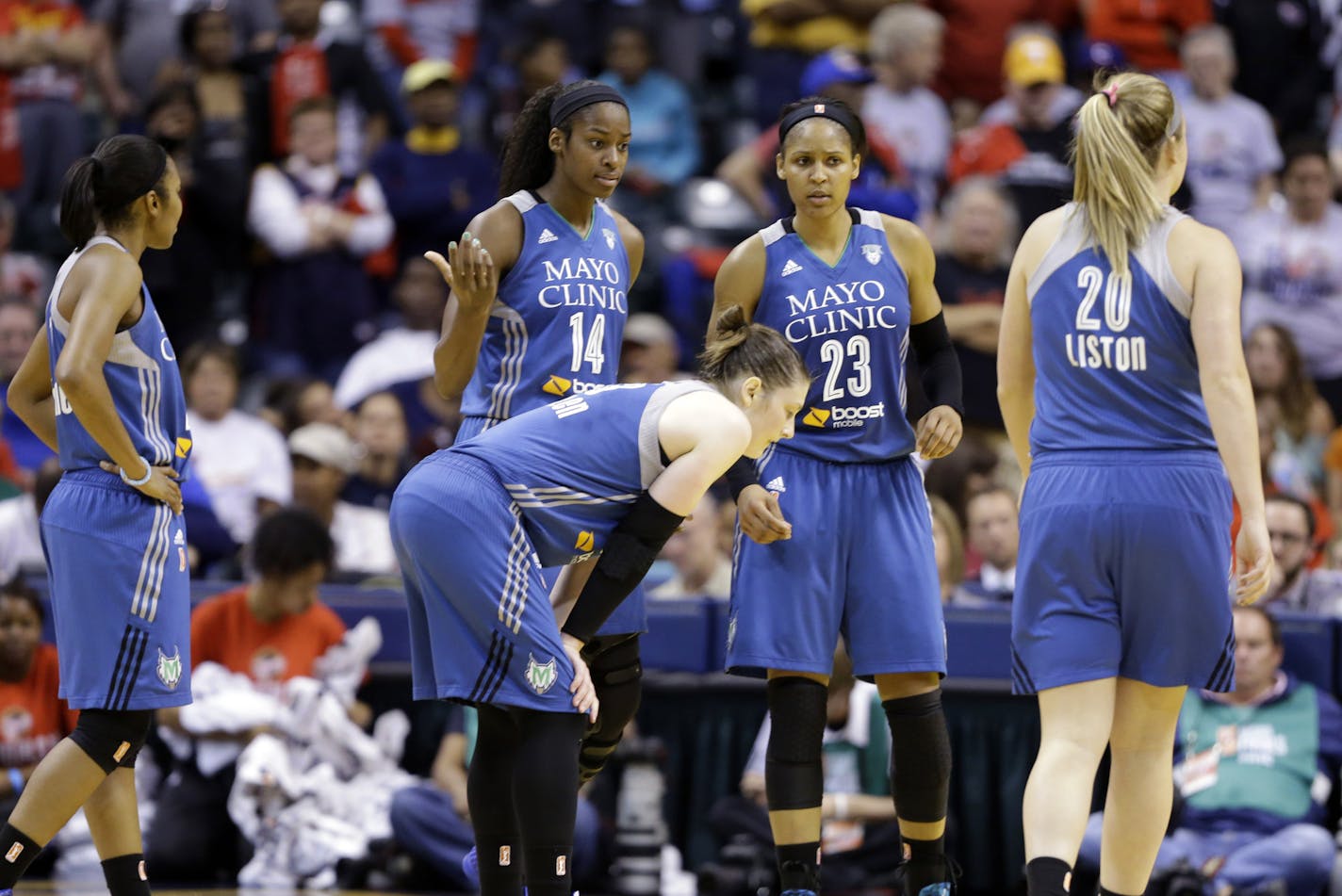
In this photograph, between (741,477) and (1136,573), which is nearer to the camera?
(1136,573)

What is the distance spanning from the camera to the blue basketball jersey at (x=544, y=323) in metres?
5.62

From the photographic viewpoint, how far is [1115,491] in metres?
4.81

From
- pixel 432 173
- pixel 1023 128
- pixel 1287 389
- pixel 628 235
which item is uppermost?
pixel 1023 128

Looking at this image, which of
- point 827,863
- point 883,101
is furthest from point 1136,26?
point 827,863

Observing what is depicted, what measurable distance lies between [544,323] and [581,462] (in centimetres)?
94

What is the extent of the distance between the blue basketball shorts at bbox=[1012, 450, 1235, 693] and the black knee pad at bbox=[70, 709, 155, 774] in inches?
97.6

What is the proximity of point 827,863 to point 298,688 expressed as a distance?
217 cm

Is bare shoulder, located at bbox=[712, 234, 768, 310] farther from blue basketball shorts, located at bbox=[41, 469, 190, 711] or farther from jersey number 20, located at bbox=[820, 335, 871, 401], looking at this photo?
blue basketball shorts, located at bbox=[41, 469, 190, 711]

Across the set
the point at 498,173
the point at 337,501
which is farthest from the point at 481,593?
the point at 498,173

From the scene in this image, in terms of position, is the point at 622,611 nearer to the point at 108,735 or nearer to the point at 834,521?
the point at 834,521

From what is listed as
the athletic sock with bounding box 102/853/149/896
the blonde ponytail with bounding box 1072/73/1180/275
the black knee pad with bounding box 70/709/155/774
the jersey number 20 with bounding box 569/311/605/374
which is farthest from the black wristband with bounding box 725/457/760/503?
the athletic sock with bounding box 102/853/149/896

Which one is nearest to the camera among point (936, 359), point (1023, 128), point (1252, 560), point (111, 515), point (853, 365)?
point (1252, 560)

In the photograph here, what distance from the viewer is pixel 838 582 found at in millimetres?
5484

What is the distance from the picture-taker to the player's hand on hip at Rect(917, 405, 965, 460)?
5.56 meters
